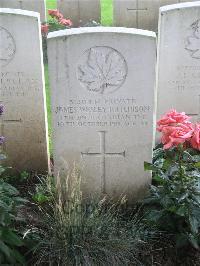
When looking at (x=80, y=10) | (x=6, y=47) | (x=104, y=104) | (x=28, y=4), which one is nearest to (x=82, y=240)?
(x=104, y=104)

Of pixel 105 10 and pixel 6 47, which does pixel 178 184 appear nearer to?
pixel 6 47

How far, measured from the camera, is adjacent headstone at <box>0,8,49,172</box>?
4.71 meters

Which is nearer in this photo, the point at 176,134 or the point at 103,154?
the point at 176,134

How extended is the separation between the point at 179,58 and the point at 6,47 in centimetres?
182

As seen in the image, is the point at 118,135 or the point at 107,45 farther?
the point at 118,135

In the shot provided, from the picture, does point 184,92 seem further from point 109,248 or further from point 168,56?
point 109,248

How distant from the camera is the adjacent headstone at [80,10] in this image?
10.8m

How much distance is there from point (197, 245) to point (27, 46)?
2.50 metres

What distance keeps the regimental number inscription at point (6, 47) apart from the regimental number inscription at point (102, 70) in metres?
1.06

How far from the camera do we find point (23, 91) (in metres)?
4.93

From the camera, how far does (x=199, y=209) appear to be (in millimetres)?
3643

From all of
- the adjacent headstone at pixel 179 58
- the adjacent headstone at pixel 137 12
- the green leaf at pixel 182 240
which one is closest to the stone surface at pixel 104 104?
the green leaf at pixel 182 240

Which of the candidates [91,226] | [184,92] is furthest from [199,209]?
[184,92]

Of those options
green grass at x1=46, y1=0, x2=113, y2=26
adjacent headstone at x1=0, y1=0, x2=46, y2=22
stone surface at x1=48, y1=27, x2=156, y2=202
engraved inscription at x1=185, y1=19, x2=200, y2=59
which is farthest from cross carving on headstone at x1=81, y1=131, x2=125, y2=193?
green grass at x1=46, y1=0, x2=113, y2=26
